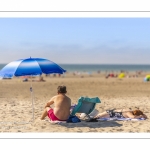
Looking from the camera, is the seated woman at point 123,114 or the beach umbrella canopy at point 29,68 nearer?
the beach umbrella canopy at point 29,68

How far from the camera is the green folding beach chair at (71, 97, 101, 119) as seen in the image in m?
8.17

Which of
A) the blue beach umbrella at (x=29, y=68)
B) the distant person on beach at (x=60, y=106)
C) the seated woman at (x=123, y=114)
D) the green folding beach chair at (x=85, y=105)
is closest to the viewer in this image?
the blue beach umbrella at (x=29, y=68)

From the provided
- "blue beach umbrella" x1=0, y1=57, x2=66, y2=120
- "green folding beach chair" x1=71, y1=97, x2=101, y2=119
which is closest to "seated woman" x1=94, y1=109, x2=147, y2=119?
"green folding beach chair" x1=71, y1=97, x2=101, y2=119

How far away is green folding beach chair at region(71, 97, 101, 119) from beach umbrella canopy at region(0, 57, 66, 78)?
91 centimetres

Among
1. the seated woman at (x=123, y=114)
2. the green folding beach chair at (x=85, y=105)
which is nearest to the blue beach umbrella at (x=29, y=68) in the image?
the green folding beach chair at (x=85, y=105)

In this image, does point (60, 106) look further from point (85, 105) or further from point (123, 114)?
point (123, 114)

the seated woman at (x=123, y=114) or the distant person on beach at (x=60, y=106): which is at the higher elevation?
the distant person on beach at (x=60, y=106)

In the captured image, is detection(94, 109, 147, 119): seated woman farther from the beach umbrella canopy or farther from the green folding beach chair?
the beach umbrella canopy

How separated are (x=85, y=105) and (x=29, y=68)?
1692mm

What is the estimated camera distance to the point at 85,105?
833 cm

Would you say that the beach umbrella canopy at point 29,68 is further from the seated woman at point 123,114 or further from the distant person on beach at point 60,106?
the seated woman at point 123,114

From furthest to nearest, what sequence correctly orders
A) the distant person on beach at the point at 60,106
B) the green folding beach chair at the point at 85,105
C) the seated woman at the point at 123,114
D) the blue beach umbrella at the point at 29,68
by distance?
the seated woman at the point at 123,114, the green folding beach chair at the point at 85,105, the distant person on beach at the point at 60,106, the blue beach umbrella at the point at 29,68

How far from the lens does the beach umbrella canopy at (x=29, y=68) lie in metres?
7.59
